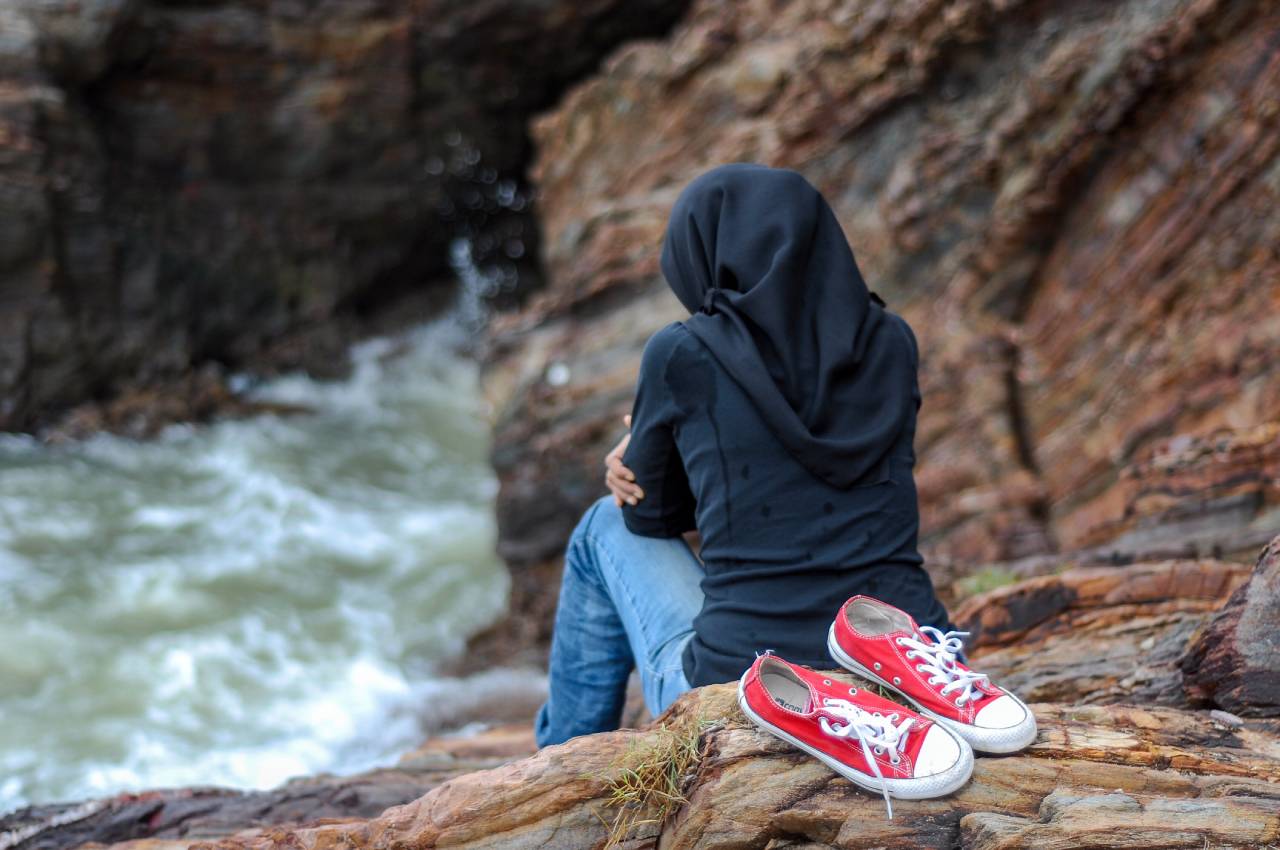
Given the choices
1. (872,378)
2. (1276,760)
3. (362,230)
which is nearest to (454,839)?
(872,378)

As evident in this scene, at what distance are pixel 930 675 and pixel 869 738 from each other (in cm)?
24

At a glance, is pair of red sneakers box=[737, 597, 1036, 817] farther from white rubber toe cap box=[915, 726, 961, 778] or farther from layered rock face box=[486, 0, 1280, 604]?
layered rock face box=[486, 0, 1280, 604]

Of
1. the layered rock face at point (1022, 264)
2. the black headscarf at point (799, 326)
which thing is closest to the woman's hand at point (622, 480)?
the black headscarf at point (799, 326)

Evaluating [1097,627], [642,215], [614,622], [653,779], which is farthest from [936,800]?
[642,215]

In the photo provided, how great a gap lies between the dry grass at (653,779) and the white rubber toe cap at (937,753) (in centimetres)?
44

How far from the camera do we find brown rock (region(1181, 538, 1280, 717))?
262 cm

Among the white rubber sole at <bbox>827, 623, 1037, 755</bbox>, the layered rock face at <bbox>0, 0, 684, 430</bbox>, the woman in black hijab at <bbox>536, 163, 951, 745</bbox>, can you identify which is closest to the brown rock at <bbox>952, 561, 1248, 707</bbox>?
the woman in black hijab at <bbox>536, 163, 951, 745</bbox>

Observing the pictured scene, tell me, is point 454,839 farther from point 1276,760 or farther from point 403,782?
point 1276,760

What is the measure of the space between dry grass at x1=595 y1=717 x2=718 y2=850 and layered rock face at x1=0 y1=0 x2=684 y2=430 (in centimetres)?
919

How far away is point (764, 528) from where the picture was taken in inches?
100

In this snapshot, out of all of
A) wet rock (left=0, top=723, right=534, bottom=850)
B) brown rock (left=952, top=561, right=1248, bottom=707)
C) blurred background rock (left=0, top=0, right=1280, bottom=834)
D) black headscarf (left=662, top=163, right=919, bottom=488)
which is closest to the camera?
black headscarf (left=662, top=163, right=919, bottom=488)

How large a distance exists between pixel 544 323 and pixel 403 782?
430 cm

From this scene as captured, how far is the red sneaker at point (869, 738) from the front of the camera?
2.06m

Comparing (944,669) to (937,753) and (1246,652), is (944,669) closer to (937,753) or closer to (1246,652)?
(937,753)
